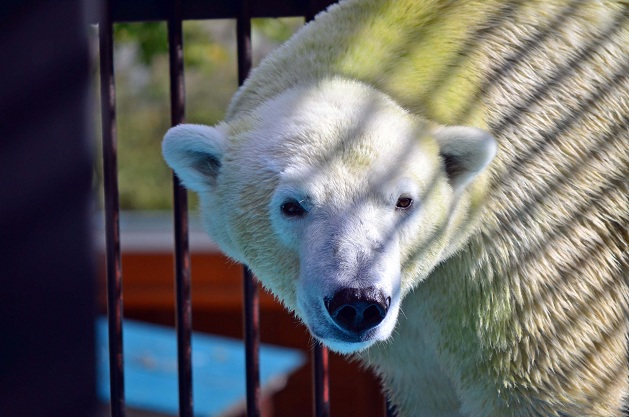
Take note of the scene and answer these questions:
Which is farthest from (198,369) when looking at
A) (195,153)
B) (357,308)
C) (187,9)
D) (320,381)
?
(357,308)

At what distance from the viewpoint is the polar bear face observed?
65.7 inches

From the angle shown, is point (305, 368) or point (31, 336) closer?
point (31, 336)

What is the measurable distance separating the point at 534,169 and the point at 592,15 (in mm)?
454

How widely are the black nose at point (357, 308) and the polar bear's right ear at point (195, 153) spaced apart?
0.54 m

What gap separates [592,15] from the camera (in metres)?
2.05

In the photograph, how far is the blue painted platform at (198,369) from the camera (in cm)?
665

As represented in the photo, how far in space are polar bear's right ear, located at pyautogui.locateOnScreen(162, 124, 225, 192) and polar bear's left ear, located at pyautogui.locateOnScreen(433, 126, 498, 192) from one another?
529mm

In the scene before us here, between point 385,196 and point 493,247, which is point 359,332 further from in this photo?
point 493,247

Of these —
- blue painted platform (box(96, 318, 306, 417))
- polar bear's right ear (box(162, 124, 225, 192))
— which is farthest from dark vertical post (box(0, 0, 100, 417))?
blue painted platform (box(96, 318, 306, 417))

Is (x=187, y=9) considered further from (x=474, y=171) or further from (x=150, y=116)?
(x=150, y=116)

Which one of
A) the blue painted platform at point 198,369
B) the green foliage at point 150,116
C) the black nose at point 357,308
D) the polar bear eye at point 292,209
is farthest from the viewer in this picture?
A: the green foliage at point 150,116

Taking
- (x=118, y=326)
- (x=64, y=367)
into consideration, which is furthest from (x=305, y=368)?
(x=64, y=367)

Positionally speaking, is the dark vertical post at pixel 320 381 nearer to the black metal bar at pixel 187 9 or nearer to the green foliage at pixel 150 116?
the black metal bar at pixel 187 9

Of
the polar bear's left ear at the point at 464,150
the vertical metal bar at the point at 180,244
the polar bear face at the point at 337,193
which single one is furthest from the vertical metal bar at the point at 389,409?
the polar bear's left ear at the point at 464,150
